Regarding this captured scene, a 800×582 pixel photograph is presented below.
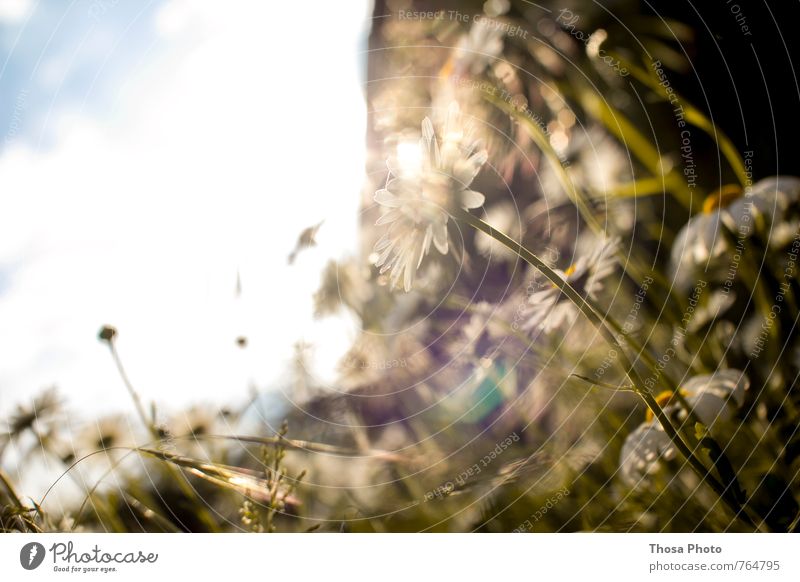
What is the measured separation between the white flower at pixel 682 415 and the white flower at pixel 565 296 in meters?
0.10

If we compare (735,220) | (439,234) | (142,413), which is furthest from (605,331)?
(142,413)

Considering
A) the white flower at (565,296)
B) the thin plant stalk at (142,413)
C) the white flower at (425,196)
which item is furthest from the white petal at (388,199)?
the thin plant stalk at (142,413)

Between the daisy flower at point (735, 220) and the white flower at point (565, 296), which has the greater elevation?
the daisy flower at point (735, 220)

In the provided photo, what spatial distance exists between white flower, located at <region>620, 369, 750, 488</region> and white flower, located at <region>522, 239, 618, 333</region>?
0.10 m

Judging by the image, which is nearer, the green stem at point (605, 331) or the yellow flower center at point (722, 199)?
the green stem at point (605, 331)

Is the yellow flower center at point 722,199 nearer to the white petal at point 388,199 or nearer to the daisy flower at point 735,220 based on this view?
the daisy flower at point 735,220

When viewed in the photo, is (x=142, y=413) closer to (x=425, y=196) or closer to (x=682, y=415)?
(x=425, y=196)

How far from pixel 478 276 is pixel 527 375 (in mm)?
149

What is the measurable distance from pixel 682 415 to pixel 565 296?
4.8 inches

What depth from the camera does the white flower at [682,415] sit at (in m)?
0.40

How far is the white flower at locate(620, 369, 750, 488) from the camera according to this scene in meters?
0.40

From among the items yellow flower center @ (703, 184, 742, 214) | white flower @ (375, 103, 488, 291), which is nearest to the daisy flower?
yellow flower center @ (703, 184, 742, 214)

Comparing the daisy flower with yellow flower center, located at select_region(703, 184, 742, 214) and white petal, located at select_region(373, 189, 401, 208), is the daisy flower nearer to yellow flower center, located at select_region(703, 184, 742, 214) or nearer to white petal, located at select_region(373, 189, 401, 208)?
yellow flower center, located at select_region(703, 184, 742, 214)

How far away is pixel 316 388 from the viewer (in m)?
0.65
